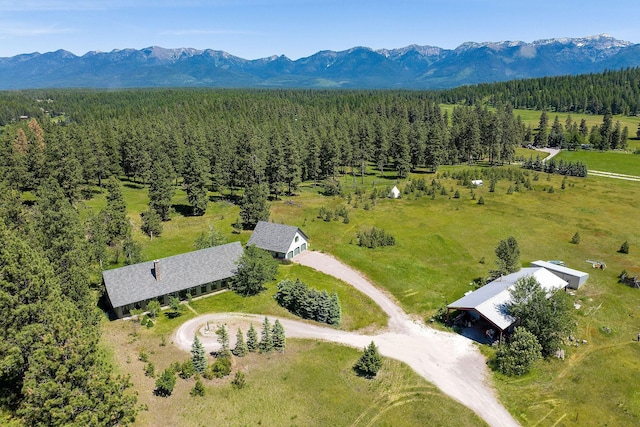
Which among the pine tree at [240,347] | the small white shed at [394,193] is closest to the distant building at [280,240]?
the pine tree at [240,347]

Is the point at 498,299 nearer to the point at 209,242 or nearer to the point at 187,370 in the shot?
the point at 187,370

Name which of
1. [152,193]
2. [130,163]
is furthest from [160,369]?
[130,163]

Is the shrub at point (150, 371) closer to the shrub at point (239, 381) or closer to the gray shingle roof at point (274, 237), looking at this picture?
the shrub at point (239, 381)

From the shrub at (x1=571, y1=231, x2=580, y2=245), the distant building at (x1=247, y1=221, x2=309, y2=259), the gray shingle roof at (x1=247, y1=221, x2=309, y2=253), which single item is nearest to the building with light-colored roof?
the shrub at (x1=571, y1=231, x2=580, y2=245)

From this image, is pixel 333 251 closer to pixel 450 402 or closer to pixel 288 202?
pixel 288 202

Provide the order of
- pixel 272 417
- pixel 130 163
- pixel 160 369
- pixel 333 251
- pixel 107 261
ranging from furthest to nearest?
pixel 130 163 < pixel 333 251 < pixel 107 261 < pixel 160 369 < pixel 272 417

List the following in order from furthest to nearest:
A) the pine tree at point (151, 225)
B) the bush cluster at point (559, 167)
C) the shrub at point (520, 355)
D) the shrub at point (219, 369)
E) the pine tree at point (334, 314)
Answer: the bush cluster at point (559, 167), the pine tree at point (151, 225), the pine tree at point (334, 314), the shrub at point (520, 355), the shrub at point (219, 369)
